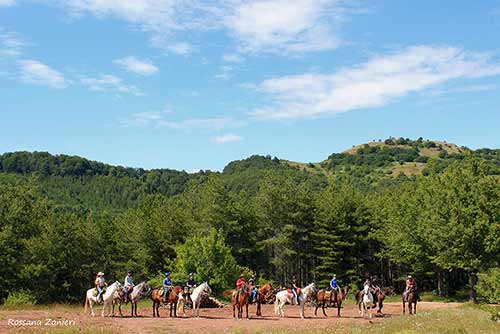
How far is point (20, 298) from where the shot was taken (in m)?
45.5

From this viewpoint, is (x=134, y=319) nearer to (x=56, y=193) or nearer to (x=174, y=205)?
(x=174, y=205)

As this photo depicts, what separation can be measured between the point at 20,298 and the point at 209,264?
1894cm

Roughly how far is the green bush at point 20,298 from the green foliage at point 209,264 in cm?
1540

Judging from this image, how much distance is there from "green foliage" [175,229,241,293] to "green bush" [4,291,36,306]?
1540 centimetres

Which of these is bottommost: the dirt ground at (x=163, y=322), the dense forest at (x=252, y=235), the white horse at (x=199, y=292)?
the dirt ground at (x=163, y=322)

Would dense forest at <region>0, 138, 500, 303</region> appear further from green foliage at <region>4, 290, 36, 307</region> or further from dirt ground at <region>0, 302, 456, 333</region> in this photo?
dirt ground at <region>0, 302, 456, 333</region>

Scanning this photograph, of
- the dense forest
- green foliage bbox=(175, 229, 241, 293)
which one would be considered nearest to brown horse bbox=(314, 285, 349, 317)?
green foliage bbox=(175, 229, 241, 293)

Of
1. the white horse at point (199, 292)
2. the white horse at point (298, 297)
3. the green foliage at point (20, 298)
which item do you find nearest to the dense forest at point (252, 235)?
the green foliage at point (20, 298)

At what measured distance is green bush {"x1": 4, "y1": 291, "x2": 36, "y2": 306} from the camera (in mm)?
44188

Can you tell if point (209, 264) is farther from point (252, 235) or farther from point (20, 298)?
point (20, 298)

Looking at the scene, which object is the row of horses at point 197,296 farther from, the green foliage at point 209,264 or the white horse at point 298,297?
the green foliage at point 209,264

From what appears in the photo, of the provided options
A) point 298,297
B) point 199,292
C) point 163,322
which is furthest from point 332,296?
point 163,322

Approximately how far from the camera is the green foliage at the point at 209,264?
4156 cm

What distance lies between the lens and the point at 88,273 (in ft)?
193
